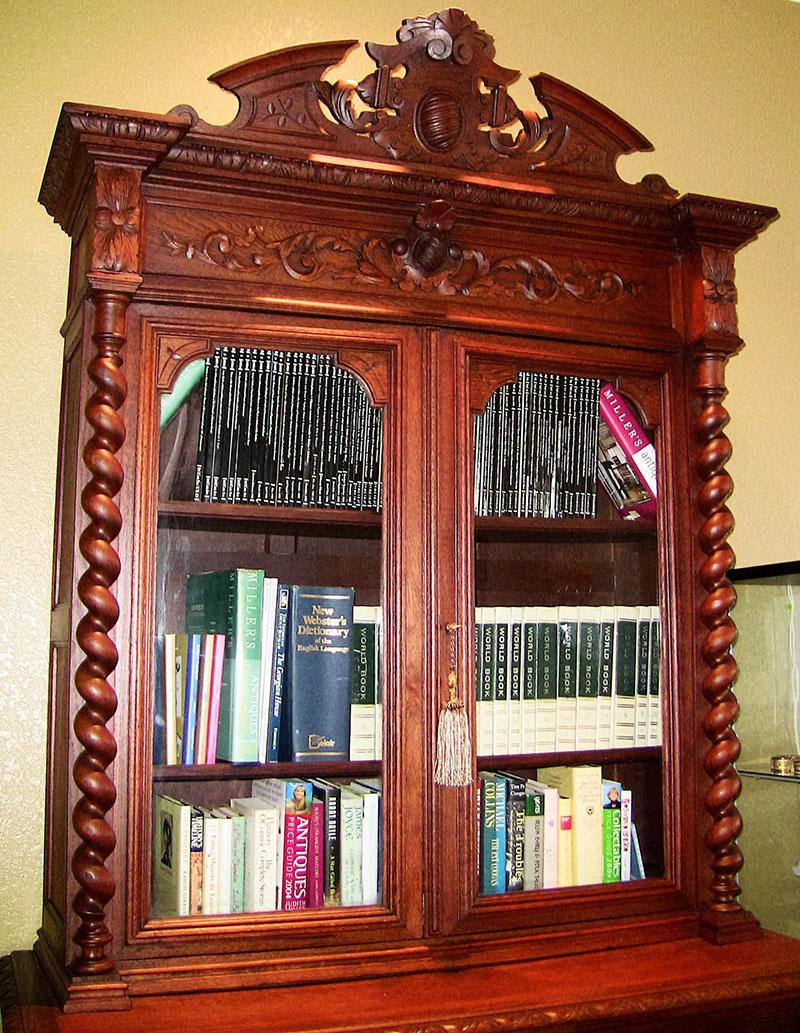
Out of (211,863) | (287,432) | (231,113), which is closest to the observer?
(211,863)

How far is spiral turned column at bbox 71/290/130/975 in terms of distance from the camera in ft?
5.67

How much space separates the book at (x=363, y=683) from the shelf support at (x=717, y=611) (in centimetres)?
64

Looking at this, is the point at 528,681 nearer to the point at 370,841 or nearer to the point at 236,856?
the point at 370,841

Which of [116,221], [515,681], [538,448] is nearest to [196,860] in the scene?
[515,681]

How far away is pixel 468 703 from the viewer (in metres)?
1.96

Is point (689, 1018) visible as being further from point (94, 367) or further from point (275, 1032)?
point (94, 367)

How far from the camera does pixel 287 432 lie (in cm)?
196

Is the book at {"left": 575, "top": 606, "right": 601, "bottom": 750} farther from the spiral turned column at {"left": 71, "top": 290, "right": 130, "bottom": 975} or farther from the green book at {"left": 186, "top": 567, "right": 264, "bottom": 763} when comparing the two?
the spiral turned column at {"left": 71, "top": 290, "right": 130, "bottom": 975}

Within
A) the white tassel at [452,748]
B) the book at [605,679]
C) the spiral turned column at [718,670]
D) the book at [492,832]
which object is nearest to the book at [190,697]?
the white tassel at [452,748]

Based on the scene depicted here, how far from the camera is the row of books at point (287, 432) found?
1.93 meters

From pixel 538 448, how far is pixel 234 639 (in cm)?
67

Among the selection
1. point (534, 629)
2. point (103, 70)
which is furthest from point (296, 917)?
point (103, 70)

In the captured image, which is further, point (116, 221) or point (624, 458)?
point (624, 458)

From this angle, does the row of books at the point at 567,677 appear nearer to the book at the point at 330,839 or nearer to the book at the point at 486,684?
the book at the point at 486,684
